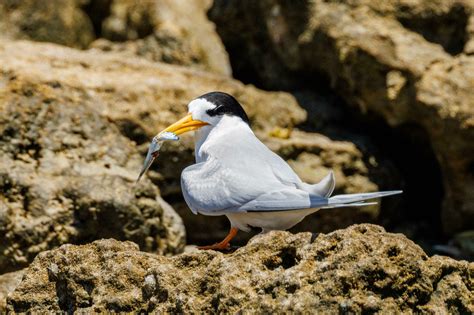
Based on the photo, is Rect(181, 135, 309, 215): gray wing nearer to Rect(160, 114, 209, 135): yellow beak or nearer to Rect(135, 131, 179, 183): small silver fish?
Rect(135, 131, 179, 183): small silver fish

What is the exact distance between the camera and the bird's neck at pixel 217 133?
6250 mm

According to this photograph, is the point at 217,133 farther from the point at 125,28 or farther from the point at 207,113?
the point at 125,28

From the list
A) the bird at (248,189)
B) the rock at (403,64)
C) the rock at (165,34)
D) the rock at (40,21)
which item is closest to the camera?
the bird at (248,189)

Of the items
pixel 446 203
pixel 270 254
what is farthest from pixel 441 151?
pixel 270 254

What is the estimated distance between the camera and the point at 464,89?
8.12 m

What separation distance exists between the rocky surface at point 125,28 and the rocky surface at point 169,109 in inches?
53.2

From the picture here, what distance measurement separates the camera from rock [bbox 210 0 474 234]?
820cm

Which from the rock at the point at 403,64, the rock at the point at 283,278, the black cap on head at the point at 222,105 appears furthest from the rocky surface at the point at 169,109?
the rock at the point at 283,278

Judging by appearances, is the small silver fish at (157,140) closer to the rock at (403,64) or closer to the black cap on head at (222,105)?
the black cap on head at (222,105)

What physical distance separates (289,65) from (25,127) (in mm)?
2953

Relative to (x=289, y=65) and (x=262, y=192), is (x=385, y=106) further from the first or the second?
(x=262, y=192)

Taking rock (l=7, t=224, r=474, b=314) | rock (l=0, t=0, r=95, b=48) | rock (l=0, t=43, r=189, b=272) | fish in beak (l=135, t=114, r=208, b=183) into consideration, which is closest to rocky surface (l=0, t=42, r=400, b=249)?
rock (l=0, t=43, r=189, b=272)

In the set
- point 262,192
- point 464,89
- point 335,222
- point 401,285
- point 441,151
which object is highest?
point 401,285

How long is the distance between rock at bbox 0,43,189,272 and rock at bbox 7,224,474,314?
197cm
